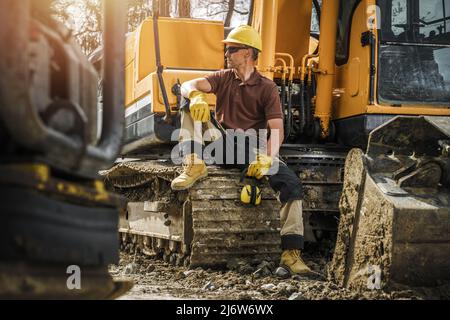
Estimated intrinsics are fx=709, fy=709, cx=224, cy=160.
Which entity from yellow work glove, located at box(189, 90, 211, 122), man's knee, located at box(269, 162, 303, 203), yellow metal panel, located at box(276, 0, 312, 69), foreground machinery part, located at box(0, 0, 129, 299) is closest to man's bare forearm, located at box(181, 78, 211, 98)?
yellow work glove, located at box(189, 90, 211, 122)

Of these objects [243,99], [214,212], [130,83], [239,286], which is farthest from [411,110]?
[130,83]

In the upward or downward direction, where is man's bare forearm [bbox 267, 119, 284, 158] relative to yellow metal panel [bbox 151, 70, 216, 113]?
downward

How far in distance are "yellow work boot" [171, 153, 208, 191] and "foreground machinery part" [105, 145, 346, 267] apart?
6cm

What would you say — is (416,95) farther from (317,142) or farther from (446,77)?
(317,142)

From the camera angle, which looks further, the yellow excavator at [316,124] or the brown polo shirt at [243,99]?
the brown polo shirt at [243,99]

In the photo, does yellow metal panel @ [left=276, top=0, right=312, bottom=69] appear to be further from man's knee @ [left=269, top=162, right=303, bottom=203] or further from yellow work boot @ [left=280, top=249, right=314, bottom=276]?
yellow work boot @ [left=280, top=249, right=314, bottom=276]

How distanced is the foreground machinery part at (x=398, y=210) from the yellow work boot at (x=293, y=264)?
0.55 m

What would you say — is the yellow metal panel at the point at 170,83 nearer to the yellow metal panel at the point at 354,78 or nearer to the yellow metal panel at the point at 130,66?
the yellow metal panel at the point at 130,66

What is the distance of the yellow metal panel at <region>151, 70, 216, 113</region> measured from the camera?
612cm

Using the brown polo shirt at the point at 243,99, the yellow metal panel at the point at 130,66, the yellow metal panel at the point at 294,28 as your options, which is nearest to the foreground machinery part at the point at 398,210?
the brown polo shirt at the point at 243,99

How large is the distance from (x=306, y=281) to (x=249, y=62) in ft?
5.96

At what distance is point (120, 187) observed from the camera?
770 cm

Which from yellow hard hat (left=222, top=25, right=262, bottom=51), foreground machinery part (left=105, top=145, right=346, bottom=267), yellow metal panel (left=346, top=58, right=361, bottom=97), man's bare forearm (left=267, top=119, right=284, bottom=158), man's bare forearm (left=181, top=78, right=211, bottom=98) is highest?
yellow hard hat (left=222, top=25, right=262, bottom=51)

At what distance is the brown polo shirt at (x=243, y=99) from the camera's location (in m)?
5.47
